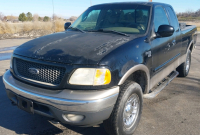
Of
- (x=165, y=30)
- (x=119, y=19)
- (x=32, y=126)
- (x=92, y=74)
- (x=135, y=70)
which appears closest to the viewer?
(x=92, y=74)

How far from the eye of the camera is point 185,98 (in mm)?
4367

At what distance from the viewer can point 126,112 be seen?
9.30 feet

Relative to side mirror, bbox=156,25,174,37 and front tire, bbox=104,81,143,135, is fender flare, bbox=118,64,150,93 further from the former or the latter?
side mirror, bbox=156,25,174,37

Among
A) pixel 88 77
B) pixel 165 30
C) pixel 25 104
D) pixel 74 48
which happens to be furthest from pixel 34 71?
pixel 165 30

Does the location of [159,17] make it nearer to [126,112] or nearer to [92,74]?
[126,112]

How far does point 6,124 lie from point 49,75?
1418 mm

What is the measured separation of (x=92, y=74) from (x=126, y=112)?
0.85 m

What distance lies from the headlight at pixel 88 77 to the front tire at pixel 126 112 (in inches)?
14.2

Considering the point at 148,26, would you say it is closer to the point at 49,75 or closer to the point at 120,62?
the point at 120,62

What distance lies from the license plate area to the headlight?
24.2 inches

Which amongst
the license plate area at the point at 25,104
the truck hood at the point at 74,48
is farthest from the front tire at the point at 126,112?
the license plate area at the point at 25,104

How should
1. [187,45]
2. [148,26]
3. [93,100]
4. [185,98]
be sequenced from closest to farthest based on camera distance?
[93,100]
[148,26]
[185,98]
[187,45]

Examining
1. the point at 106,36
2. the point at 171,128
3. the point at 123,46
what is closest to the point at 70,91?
the point at 123,46

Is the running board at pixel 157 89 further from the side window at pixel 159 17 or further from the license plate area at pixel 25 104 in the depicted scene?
the license plate area at pixel 25 104
